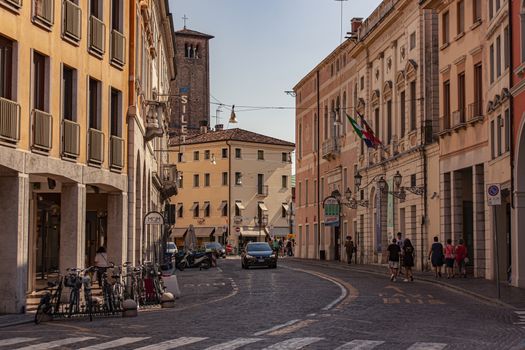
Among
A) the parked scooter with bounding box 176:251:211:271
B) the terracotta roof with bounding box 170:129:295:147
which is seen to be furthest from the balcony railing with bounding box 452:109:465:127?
the terracotta roof with bounding box 170:129:295:147

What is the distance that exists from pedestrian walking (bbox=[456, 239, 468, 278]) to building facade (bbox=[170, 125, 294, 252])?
7206 cm

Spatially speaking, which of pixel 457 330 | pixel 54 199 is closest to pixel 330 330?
pixel 457 330

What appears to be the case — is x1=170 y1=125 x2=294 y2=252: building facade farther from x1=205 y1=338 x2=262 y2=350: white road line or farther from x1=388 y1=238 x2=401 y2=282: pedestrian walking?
x1=205 y1=338 x2=262 y2=350: white road line

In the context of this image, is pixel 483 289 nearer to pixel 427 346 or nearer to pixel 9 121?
pixel 9 121

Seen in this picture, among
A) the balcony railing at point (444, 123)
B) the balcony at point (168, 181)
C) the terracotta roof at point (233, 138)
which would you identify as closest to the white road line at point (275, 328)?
the balcony railing at point (444, 123)

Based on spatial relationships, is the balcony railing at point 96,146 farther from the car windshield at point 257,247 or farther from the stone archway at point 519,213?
the car windshield at point 257,247

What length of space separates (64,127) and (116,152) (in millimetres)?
4511

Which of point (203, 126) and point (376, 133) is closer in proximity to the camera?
point (376, 133)

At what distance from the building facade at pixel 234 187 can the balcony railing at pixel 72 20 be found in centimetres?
8598

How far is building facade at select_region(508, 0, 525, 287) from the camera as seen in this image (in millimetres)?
33031

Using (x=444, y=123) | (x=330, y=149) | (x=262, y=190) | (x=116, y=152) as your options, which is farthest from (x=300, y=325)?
(x=262, y=190)

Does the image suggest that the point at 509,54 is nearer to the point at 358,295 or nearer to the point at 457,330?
the point at 358,295

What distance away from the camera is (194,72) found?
146 meters

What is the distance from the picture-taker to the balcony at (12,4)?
74.4 feet
